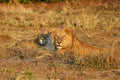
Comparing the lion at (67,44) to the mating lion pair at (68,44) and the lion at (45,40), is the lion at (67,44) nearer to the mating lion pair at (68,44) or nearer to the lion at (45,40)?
the mating lion pair at (68,44)

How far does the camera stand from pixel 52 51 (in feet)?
33.3

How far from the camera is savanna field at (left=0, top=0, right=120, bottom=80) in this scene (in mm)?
8336

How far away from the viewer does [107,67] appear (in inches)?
340

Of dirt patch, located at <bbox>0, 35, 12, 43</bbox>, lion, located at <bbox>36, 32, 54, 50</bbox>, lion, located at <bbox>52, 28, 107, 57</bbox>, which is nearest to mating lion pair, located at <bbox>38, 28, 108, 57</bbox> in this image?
lion, located at <bbox>52, 28, 107, 57</bbox>

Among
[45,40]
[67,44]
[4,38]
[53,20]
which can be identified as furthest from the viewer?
[53,20]

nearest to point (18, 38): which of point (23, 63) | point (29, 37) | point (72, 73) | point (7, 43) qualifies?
point (29, 37)

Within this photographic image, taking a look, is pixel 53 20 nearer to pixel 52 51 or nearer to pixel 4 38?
pixel 4 38

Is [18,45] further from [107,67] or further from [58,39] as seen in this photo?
A: [107,67]

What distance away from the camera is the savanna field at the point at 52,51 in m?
8.34

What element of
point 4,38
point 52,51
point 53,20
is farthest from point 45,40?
point 53,20

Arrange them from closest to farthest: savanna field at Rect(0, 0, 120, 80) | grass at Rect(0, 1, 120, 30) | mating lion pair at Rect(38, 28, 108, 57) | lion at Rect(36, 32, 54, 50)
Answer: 1. savanna field at Rect(0, 0, 120, 80)
2. mating lion pair at Rect(38, 28, 108, 57)
3. lion at Rect(36, 32, 54, 50)
4. grass at Rect(0, 1, 120, 30)

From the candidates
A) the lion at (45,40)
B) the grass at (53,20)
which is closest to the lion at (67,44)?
the lion at (45,40)

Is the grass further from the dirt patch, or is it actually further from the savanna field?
the dirt patch

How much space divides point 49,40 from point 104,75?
9.11 feet
